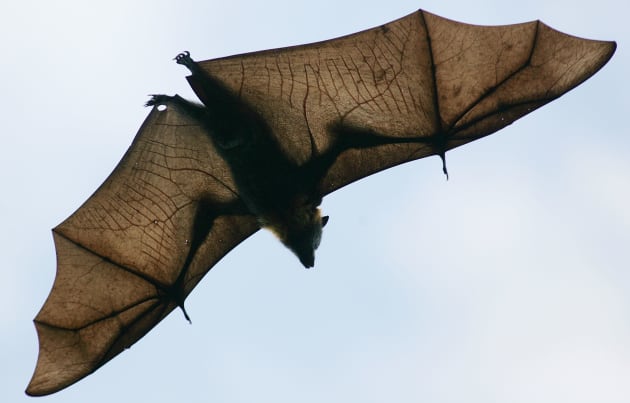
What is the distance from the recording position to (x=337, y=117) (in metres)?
11.0

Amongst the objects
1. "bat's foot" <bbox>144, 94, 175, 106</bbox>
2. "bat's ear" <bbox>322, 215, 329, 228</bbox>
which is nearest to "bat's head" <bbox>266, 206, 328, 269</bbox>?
"bat's ear" <bbox>322, 215, 329, 228</bbox>

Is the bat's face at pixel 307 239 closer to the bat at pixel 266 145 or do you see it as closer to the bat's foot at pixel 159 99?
the bat at pixel 266 145

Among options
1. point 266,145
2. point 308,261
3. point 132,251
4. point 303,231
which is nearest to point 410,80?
point 266,145

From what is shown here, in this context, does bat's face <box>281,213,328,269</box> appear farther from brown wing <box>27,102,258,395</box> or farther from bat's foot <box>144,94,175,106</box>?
bat's foot <box>144,94,175,106</box>

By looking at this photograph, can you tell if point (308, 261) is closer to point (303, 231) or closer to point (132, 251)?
point (303, 231)

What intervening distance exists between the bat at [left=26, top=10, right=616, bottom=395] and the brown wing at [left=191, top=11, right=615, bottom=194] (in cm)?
1

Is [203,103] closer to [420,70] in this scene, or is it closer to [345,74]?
[345,74]

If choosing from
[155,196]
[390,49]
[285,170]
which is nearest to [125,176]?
[155,196]

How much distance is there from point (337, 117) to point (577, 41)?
9.32ft

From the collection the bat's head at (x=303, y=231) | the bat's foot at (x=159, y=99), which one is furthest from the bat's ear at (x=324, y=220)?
the bat's foot at (x=159, y=99)

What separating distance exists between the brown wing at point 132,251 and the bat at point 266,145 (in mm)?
15

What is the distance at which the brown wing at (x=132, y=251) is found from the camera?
11492 millimetres

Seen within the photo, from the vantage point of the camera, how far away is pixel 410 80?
1070cm

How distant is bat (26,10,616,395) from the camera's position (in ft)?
33.9
